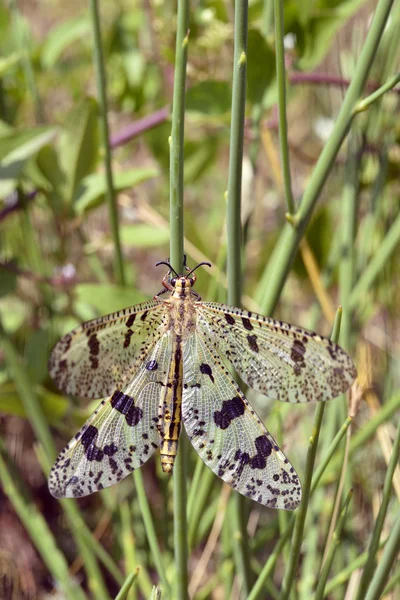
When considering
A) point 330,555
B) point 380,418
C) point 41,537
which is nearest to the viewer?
point 330,555

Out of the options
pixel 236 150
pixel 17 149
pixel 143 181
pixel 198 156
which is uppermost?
pixel 198 156

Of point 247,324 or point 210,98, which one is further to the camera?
point 210,98

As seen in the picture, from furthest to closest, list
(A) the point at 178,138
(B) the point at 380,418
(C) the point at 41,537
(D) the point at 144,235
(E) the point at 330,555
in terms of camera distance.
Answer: (D) the point at 144,235
(C) the point at 41,537
(B) the point at 380,418
(E) the point at 330,555
(A) the point at 178,138

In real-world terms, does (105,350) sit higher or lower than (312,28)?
lower

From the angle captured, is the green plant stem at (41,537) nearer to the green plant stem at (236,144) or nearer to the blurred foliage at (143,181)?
the blurred foliage at (143,181)

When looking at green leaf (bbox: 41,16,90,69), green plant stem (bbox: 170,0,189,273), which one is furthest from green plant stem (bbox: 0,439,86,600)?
green leaf (bbox: 41,16,90,69)

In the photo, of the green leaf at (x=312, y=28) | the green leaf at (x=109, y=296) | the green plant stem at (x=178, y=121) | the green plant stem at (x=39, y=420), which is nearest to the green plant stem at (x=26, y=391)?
the green plant stem at (x=39, y=420)

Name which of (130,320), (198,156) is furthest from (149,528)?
(198,156)

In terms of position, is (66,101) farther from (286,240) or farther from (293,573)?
(293,573)

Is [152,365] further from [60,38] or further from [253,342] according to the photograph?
[60,38]

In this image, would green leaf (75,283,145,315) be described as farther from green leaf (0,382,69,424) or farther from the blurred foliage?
green leaf (0,382,69,424)
